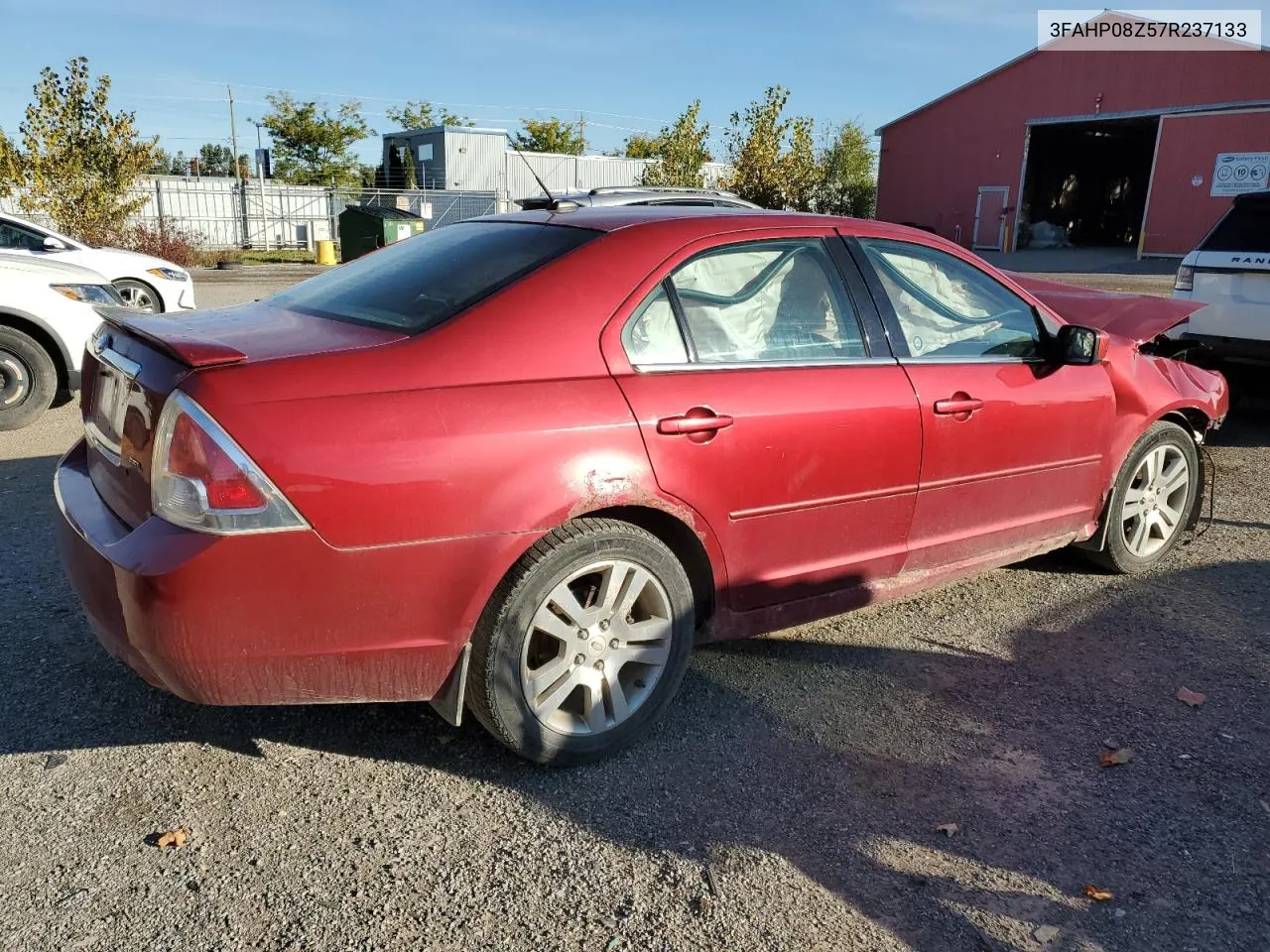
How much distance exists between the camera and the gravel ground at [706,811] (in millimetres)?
2400

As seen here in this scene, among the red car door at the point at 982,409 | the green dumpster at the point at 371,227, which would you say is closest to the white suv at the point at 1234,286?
the red car door at the point at 982,409

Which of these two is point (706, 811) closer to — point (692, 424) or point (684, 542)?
point (684, 542)

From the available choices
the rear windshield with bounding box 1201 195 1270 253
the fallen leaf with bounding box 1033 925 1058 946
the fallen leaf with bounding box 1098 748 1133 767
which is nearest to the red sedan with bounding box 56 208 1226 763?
the fallen leaf with bounding box 1098 748 1133 767

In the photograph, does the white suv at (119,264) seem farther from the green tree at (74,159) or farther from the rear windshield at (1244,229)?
the green tree at (74,159)

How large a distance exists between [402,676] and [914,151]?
4061 centimetres

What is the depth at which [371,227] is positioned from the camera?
22844 millimetres

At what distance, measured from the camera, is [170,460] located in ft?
8.18

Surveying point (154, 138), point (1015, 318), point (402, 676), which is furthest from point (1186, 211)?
point (402, 676)

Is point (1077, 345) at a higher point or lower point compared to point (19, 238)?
lower

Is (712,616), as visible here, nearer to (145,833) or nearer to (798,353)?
(798,353)

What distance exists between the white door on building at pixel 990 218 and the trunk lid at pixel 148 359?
3729cm

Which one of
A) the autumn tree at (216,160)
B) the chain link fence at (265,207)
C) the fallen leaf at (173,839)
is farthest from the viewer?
the autumn tree at (216,160)

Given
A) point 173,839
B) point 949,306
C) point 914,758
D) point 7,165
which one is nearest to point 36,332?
point 173,839

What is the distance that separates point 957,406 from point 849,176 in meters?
45.8
